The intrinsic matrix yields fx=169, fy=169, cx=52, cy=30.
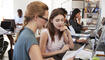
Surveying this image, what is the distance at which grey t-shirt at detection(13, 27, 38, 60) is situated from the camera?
1082mm

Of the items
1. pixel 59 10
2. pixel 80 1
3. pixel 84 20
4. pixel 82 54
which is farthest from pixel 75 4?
pixel 82 54

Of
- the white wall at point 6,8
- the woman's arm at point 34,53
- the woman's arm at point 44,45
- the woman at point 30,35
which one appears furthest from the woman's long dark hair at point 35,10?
the white wall at point 6,8

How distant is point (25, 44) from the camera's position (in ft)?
3.58

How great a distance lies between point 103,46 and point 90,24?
13.5 ft

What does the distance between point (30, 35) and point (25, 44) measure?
72 mm

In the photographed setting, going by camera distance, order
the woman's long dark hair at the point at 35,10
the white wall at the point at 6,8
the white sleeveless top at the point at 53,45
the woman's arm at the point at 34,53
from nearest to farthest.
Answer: the woman's arm at the point at 34,53
the woman's long dark hair at the point at 35,10
the white sleeveless top at the point at 53,45
the white wall at the point at 6,8

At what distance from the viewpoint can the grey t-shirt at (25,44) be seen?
3.55ft

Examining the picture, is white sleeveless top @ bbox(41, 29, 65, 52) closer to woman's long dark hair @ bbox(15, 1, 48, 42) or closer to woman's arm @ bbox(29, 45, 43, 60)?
woman's long dark hair @ bbox(15, 1, 48, 42)

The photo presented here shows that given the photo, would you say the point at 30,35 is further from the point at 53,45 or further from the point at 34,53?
the point at 53,45

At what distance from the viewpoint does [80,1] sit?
636 cm

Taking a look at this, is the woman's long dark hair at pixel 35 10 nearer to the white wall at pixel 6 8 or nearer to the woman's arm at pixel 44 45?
the woman's arm at pixel 44 45

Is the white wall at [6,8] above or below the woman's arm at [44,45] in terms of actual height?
above

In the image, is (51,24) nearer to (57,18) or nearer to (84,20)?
(57,18)

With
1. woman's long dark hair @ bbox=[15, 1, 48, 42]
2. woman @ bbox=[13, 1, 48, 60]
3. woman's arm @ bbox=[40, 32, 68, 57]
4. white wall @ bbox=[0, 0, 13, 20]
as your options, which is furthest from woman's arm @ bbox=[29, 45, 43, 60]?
white wall @ bbox=[0, 0, 13, 20]
